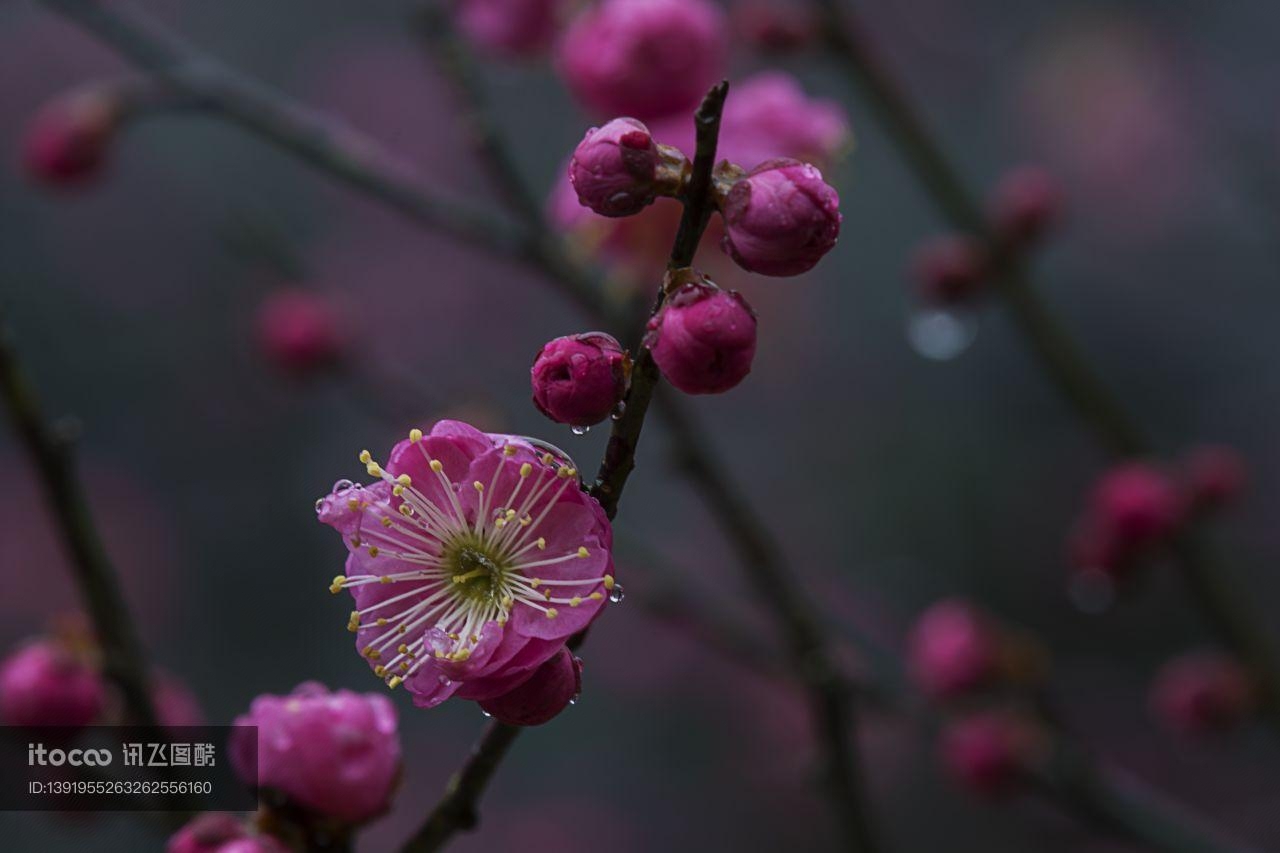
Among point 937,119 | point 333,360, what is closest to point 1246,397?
point 937,119

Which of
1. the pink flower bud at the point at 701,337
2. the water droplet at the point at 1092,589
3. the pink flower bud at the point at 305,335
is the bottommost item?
the pink flower bud at the point at 701,337

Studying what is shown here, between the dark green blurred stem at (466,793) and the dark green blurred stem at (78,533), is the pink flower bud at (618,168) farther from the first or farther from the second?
the dark green blurred stem at (78,533)

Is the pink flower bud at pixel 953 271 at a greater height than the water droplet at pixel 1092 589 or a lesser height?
greater

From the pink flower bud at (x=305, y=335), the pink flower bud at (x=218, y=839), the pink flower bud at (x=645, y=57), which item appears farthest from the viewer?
the pink flower bud at (x=305, y=335)

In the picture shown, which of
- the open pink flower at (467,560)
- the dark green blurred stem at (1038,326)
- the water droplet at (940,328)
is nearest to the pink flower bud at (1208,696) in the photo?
the dark green blurred stem at (1038,326)

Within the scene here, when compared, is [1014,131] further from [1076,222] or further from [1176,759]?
[1176,759]

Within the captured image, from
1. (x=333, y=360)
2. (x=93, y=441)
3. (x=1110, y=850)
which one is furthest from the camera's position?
(x=93, y=441)

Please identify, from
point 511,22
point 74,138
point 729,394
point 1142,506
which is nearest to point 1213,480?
point 1142,506

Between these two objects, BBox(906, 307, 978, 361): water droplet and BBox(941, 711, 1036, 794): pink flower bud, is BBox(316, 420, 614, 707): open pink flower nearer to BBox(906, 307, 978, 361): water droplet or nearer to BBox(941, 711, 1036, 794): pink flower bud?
BBox(941, 711, 1036, 794): pink flower bud
